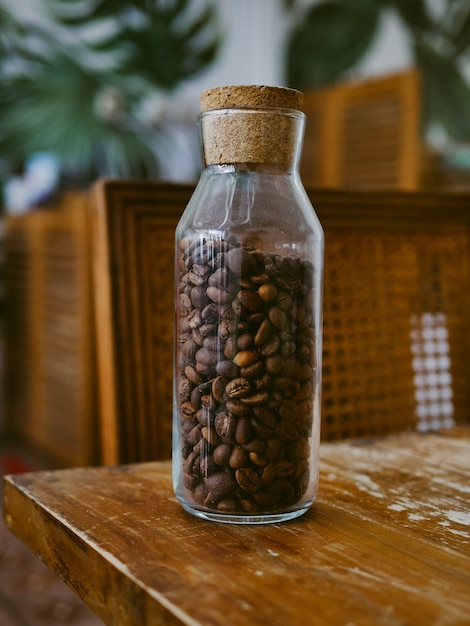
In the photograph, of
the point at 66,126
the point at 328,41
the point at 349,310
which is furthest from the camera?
the point at 328,41

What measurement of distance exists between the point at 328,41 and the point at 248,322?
3749mm

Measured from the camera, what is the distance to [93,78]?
3.98 m

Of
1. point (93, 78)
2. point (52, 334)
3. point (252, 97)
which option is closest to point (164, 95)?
point (93, 78)

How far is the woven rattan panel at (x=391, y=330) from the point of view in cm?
117

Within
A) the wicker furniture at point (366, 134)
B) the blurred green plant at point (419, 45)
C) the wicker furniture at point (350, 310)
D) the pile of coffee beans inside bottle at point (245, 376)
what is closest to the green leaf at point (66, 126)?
the wicker furniture at point (366, 134)

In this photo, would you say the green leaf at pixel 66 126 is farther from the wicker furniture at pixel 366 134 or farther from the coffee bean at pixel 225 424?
the coffee bean at pixel 225 424

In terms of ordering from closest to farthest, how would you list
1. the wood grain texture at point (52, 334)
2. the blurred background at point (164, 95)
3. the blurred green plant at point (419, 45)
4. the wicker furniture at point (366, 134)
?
the wood grain texture at point (52, 334)
the wicker furniture at point (366, 134)
the blurred background at point (164, 95)
the blurred green plant at point (419, 45)

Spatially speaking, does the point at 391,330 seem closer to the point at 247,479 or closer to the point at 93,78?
the point at 247,479

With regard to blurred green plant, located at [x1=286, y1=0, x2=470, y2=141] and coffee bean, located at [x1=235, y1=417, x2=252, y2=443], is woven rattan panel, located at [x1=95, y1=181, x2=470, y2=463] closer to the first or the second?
coffee bean, located at [x1=235, y1=417, x2=252, y2=443]

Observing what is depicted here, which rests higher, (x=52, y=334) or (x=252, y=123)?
(x=252, y=123)

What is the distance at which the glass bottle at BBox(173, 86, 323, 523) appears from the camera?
0.62 m

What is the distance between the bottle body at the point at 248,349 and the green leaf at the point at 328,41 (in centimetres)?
342

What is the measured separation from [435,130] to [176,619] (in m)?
3.26

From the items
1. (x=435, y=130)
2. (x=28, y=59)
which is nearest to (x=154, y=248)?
(x=435, y=130)
